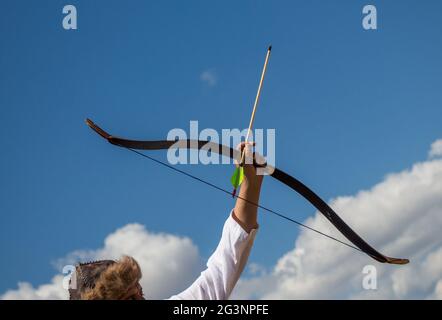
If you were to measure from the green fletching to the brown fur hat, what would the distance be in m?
0.77

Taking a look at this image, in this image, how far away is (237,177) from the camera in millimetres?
3291

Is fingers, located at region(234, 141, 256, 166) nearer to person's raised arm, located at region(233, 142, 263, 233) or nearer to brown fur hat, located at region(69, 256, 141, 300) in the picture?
person's raised arm, located at region(233, 142, 263, 233)

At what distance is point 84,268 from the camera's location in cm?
291

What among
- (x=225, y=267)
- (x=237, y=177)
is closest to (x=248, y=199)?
(x=237, y=177)

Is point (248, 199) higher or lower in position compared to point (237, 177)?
lower

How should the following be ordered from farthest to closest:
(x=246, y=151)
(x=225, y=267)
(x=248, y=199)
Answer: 1. (x=246, y=151)
2. (x=248, y=199)
3. (x=225, y=267)

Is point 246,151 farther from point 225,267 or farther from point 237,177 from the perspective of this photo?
point 225,267

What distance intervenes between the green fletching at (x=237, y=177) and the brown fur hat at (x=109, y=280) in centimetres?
77

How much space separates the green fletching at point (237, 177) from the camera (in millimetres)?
3243

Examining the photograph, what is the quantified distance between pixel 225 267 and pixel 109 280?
1.83 ft

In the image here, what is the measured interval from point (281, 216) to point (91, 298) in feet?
4.95
